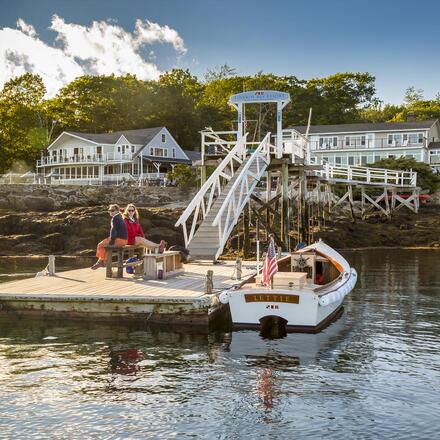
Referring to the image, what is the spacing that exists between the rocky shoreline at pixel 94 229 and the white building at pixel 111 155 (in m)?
25.8

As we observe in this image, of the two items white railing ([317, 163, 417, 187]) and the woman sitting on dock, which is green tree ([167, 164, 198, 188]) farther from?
the woman sitting on dock

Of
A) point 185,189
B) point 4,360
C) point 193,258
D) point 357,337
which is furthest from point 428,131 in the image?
point 4,360

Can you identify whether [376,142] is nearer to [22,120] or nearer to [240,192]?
[22,120]

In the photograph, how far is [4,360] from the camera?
13.7 metres

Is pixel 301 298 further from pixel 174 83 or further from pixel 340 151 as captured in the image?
pixel 174 83

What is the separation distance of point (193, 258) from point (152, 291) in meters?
5.83

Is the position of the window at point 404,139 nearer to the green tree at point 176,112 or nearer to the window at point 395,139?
the window at point 395,139

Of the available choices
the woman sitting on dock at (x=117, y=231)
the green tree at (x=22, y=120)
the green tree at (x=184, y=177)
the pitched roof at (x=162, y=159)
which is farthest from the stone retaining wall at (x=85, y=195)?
the woman sitting on dock at (x=117, y=231)

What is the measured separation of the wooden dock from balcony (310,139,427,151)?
61654mm

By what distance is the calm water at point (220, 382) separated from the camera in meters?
9.83

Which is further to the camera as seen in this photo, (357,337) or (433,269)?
(433,269)

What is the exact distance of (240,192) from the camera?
948 inches

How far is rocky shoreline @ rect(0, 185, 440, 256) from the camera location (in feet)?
132

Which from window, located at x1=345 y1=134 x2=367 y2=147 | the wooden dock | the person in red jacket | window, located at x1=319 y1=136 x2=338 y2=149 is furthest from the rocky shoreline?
window, located at x1=319 y1=136 x2=338 y2=149
